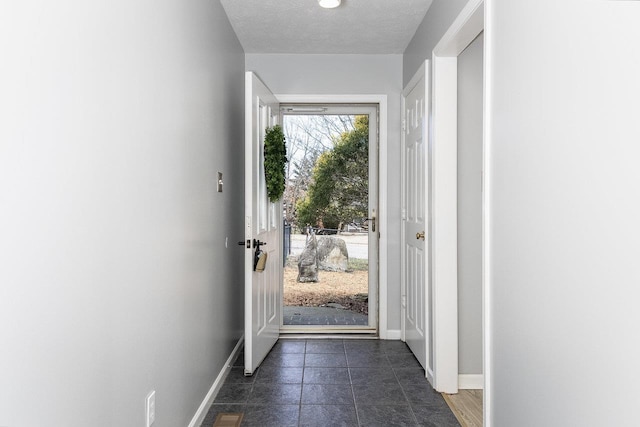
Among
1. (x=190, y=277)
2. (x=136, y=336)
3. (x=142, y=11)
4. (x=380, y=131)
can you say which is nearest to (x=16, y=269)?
(x=136, y=336)

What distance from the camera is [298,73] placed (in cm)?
389

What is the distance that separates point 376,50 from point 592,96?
284 centimetres

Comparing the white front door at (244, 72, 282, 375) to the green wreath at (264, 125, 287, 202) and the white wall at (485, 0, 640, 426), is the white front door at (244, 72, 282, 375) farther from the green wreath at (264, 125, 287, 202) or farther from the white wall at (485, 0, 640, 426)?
the white wall at (485, 0, 640, 426)

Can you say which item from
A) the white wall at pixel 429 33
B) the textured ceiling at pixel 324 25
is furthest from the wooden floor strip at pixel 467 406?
the textured ceiling at pixel 324 25

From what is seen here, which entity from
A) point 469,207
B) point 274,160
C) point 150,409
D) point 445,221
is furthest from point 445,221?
point 150,409

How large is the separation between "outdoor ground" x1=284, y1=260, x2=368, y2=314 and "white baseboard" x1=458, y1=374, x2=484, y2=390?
158cm

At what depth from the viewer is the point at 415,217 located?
337 centimetres

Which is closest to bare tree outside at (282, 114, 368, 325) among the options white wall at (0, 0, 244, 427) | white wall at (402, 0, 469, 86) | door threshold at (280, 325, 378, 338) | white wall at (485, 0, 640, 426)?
door threshold at (280, 325, 378, 338)

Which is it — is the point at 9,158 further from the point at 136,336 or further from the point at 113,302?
the point at 136,336

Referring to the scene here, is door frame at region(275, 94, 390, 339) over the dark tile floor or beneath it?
over

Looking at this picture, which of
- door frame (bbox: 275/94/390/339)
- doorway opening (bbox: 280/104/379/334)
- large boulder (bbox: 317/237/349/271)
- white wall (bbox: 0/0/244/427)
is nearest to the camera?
white wall (bbox: 0/0/244/427)

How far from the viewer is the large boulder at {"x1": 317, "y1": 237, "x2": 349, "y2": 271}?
4381mm

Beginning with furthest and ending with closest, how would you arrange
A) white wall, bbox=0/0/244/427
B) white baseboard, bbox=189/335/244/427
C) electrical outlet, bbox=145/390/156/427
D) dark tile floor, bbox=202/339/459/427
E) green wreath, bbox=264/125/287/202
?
green wreath, bbox=264/125/287/202, dark tile floor, bbox=202/339/459/427, white baseboard, bbox=189/335/244/427, electrical outlet, bbox=145/390/156/427, white wall, bbox=0/0/244/427

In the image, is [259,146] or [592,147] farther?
[259,146]
